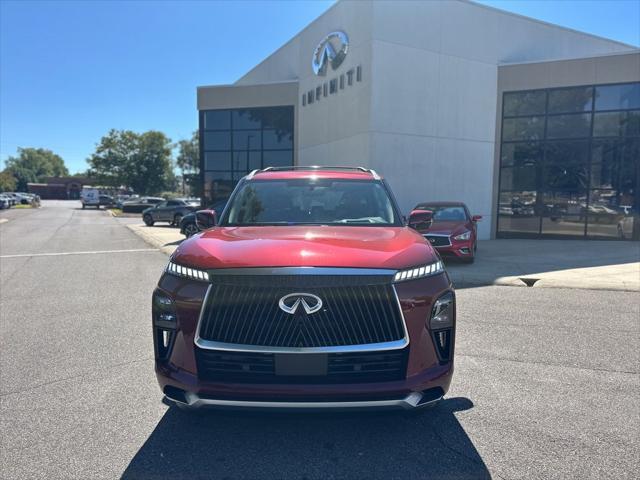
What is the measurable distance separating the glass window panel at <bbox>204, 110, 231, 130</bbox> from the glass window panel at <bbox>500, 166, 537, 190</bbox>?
14.6 meters

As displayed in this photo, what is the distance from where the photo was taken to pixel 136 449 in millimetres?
2977

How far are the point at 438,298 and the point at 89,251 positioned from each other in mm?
13352

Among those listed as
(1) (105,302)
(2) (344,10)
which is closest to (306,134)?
(2) (344,10)

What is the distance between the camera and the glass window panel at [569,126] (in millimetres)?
17438

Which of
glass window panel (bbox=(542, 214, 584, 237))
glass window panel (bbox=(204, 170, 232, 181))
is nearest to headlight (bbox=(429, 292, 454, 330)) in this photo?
glass window panel (bbox=(542, 214, 584, 237))

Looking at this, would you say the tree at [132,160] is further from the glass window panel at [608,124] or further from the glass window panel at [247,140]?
the glass window panel at [608,124]

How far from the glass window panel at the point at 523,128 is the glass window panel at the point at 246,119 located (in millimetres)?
12512

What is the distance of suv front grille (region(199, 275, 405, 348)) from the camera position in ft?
8.77

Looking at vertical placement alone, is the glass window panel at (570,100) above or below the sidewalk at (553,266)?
above

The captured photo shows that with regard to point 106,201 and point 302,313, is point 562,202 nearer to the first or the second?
point 302,313

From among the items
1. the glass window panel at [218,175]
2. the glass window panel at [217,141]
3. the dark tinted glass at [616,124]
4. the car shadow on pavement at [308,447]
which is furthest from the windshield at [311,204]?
the glass window panel at [217,141]

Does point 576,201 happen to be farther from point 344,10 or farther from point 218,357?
point 218,357

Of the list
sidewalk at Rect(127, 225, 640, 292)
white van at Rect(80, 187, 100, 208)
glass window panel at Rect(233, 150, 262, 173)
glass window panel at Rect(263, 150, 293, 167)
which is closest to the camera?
sidewalk at Rect(127, 225, 640, 292)

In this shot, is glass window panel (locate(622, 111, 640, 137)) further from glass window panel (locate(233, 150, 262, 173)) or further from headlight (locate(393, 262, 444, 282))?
headlight (locate(393, 262, 444, 282))
